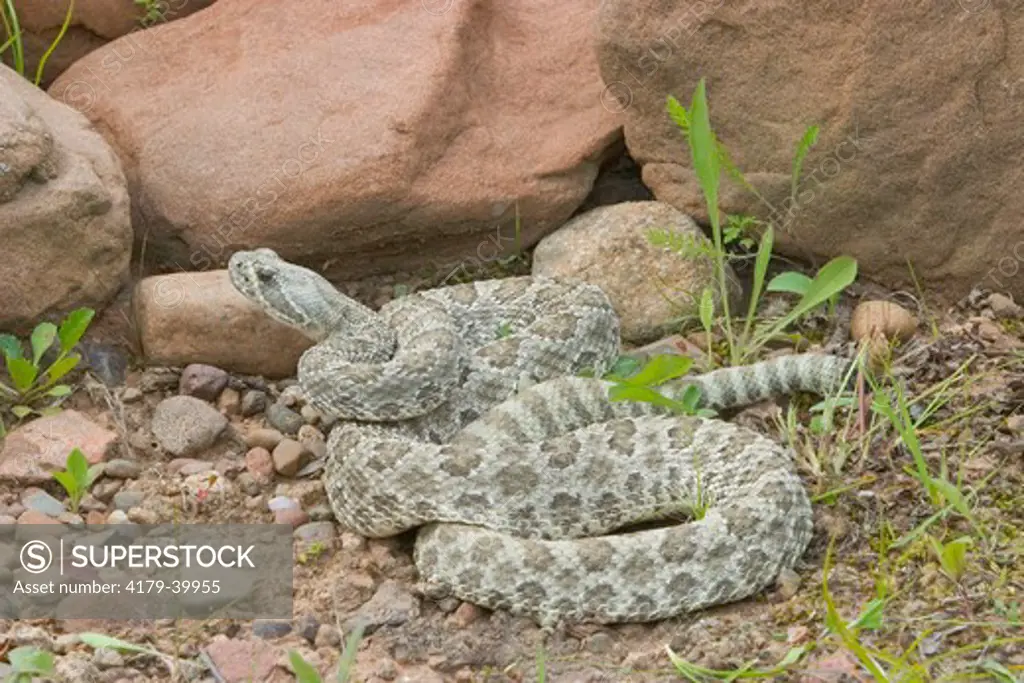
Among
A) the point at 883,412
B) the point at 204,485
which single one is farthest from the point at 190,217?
the point at 883,412

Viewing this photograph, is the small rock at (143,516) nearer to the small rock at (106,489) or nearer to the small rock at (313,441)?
the small rock at (106,489)

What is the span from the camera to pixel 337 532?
7.70 metres

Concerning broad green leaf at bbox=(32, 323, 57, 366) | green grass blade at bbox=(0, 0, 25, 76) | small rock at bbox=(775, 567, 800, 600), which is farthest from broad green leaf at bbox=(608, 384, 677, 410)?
green grass blade at bbox=(0, 0, 25, 76)


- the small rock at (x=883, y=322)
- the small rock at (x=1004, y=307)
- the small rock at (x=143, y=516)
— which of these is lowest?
the small rock at (x=143, y=516)

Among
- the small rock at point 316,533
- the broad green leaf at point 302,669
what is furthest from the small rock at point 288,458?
the broad green leaf at point 302,669

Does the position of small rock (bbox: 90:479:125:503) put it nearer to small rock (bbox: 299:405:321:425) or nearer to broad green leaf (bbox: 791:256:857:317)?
small rock (bbox: 299:405:321:425)

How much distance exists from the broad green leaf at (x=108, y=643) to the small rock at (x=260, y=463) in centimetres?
153

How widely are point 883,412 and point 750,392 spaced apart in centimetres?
89

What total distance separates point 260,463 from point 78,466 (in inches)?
35.6

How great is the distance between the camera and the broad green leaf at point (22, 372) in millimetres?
8164

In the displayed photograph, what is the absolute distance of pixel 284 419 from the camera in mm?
8414

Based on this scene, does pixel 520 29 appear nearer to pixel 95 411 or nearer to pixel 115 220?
pixel 115 220

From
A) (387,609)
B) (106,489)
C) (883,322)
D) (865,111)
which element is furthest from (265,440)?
(865,111)

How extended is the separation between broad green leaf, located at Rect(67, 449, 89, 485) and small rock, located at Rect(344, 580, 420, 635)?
1526 mm
